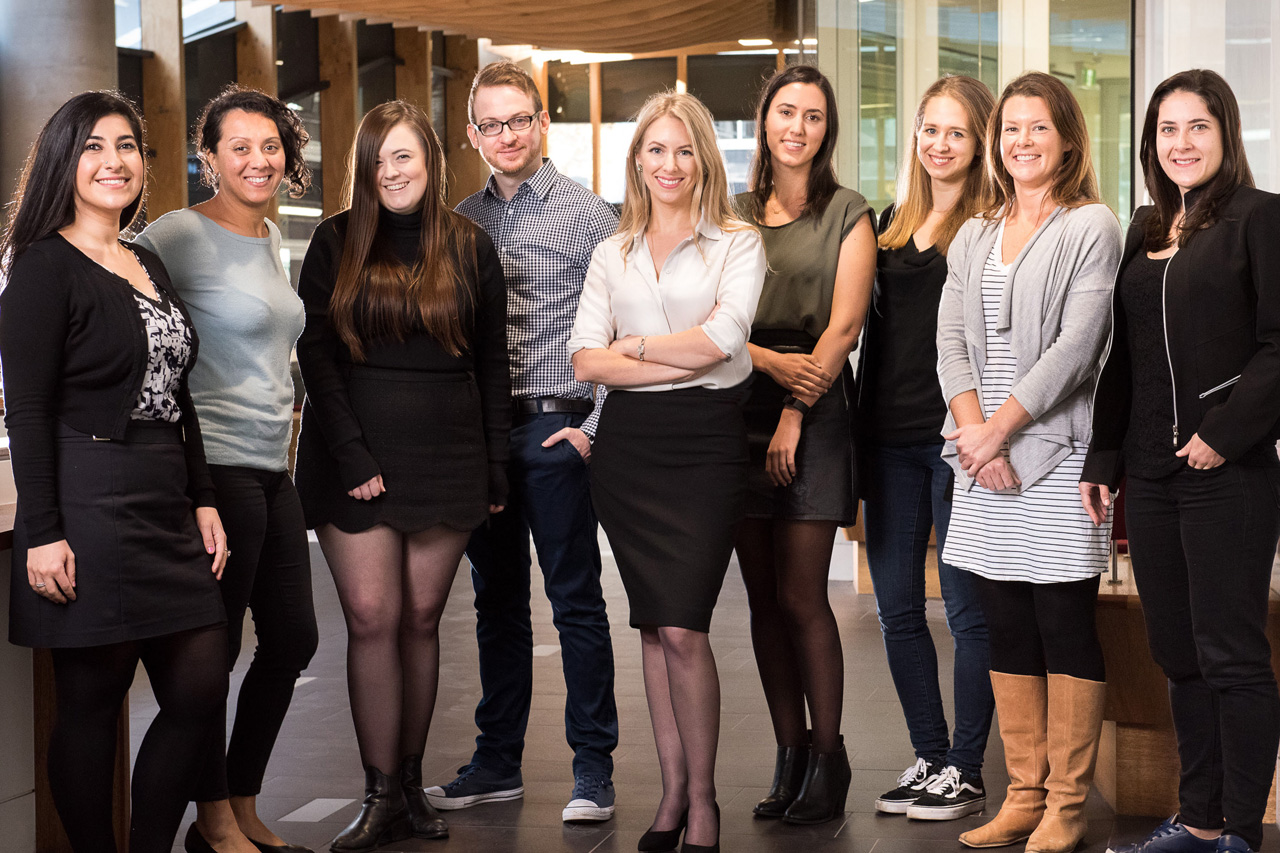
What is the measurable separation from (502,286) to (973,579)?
51.1 inches

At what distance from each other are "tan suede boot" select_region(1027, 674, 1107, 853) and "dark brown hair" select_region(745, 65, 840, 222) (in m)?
1.24

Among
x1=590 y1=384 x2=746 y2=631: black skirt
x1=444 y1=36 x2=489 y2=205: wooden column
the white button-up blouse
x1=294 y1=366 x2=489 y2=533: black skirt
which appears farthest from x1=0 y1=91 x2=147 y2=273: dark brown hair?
x1=444 y1=36 x2=489 y2=205: wooden column

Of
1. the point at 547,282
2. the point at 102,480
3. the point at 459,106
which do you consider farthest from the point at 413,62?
the point at 102,480

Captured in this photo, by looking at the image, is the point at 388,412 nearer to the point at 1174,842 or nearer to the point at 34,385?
the point at 34,385

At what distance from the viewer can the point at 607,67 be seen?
1925cm

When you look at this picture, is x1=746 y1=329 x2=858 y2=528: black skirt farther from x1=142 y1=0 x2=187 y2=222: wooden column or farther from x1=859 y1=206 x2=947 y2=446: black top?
x1=142 y1=0 x2=187 y2=222: wooden column

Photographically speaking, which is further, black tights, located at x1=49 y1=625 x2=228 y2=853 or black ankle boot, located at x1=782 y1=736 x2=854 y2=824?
black ankle boot, located at x1=782 y1=736 x2=854 y2=824

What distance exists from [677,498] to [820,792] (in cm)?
88

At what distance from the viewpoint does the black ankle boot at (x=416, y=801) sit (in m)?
3.20

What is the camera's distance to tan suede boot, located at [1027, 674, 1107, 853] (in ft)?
9.73

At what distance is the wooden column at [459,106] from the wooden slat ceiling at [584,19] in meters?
2.20

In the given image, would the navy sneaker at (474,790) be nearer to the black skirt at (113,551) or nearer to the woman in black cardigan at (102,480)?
the woman in black cardigan at (102,480)

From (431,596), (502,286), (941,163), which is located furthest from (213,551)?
(941,163)

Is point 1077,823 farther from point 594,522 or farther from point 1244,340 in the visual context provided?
point 594,522
